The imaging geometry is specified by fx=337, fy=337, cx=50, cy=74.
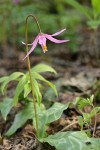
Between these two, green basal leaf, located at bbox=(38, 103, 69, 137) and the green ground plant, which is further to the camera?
green basal leaf, located at bbox=(38, 103, 69, 137)

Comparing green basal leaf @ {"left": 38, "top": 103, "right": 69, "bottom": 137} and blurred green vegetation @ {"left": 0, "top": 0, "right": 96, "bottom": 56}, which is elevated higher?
blurred green vegetation @ {"left": 0, "top": 0, "right": 96, "bottom": 56}

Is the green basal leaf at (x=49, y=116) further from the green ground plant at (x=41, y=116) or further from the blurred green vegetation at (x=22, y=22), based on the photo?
the blurred green vegetation at (x=22, y=22)

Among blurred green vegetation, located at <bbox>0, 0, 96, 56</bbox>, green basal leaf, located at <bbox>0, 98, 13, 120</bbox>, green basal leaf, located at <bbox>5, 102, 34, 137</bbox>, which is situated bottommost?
green basal leaf, located at <bbox>5, 102, 34, 137</bbox>

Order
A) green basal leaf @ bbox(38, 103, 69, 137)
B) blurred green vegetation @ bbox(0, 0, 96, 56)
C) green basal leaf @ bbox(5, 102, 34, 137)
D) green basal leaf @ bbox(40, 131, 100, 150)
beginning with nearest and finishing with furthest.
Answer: green basal leaf @ bbox(40, 131, 100, 150)
green basal leaf @ bbox(38, 103, 69, 137)
green basal leaf @ bbox(5, 102, 34, 137)
blurred green vegetation @ bbox(0, 0, 96, 56)

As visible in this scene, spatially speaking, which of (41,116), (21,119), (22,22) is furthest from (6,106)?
(22,22)

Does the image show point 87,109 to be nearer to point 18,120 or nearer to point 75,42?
point 18,120

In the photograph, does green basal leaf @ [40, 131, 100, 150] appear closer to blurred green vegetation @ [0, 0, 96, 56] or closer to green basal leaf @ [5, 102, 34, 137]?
green basal leaf @ [5, 102, 34, 137]

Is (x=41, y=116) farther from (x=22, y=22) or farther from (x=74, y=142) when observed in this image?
(x=22, y=22)

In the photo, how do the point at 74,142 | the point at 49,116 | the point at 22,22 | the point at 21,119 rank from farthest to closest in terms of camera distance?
1. the point at 22,22
2. the point at 21,119
3. the point at 49,116
4. the point at 74,142

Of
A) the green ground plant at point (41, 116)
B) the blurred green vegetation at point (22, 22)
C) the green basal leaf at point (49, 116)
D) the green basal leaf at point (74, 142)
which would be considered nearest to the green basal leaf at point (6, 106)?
the green ground plant at point (41, 116)

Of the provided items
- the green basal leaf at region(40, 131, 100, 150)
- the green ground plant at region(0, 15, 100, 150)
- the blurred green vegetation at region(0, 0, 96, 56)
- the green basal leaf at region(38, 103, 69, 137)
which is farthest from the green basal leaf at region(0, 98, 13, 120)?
the blurred green vegetation at region(0, 0, 96, 56)

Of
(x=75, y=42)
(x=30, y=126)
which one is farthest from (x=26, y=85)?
(x=75, y=42)
